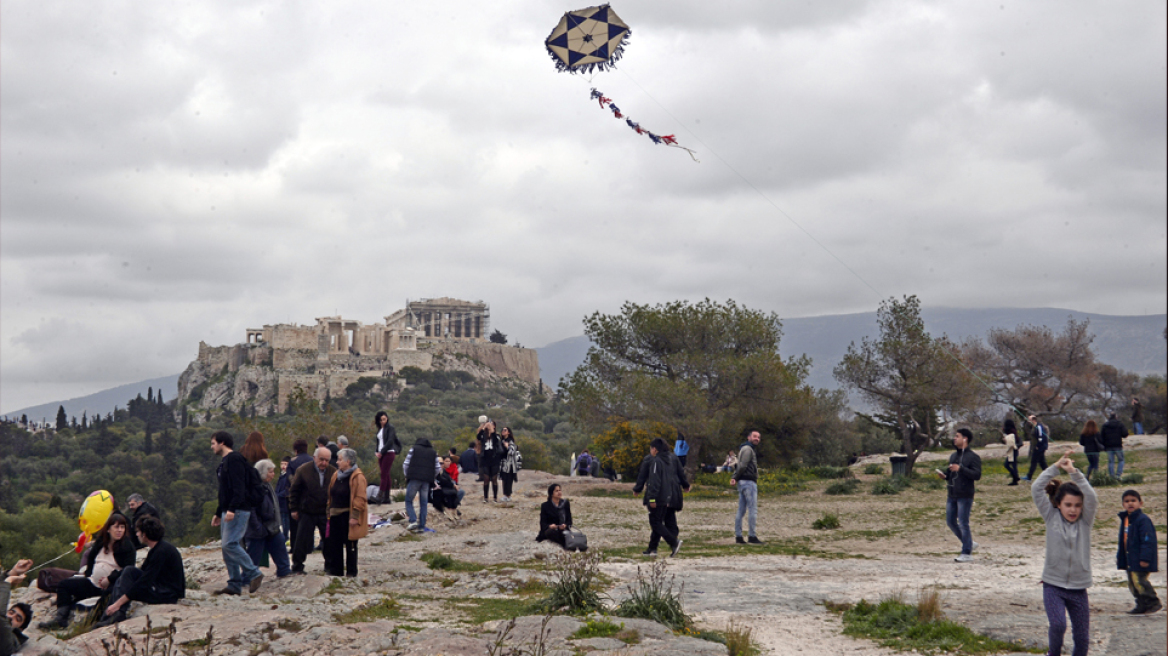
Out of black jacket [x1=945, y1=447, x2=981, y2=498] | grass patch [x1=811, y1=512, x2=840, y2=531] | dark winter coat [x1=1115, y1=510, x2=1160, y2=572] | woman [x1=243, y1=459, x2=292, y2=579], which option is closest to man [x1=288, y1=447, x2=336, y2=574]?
woman [x1=243, y1=459, x2=292, y2=579]

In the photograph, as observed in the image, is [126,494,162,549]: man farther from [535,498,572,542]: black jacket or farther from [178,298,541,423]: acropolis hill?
[178,298,541,423]: acropolis hill

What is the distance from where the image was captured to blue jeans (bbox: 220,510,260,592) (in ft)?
28.0

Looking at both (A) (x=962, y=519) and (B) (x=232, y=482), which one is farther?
(A) (x=962, y=519)

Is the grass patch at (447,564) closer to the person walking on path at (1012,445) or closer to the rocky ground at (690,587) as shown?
the rocky ground at (690,587)

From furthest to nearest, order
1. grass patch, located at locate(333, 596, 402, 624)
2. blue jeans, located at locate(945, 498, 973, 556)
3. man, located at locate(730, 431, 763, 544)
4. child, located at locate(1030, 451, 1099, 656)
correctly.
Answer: man, located at locate(730, 431, 763, 544) < blue jeans, located at locate(945, 498, 973, 556) < grass patch, located at locate(333, 596, 402, 624) < child, located at locate(1030, 451, 1099, 656)

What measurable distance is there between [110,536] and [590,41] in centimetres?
1033

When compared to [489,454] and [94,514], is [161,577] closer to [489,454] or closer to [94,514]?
[94,514]

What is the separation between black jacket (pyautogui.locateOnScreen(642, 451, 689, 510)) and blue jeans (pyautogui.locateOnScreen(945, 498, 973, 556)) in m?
3.54

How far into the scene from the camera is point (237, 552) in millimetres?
8586

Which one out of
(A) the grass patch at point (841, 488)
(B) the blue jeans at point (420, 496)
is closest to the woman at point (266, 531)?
(B) the blue jeans at point (420, 496)

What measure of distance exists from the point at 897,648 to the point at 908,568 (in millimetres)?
3884

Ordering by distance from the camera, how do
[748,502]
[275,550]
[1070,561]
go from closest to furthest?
[1070,561], [275,550], [748,502]

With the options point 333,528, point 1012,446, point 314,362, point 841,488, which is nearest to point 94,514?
point 333,528

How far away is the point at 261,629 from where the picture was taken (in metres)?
6.66
